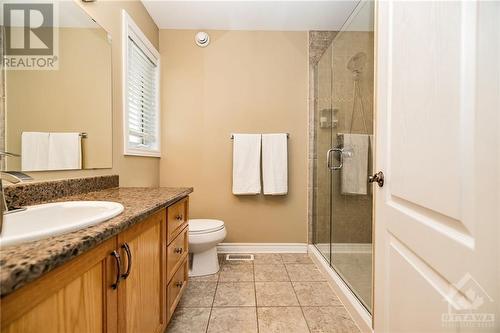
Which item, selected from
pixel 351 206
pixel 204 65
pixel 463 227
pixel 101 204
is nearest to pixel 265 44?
pixel 204 65

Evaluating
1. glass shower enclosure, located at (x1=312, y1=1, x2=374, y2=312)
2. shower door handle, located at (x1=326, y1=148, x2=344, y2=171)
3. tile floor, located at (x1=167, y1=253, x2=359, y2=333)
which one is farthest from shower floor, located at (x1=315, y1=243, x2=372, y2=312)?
shower door handle, located at (x1=326, y1=148, x2=344, y2=171)

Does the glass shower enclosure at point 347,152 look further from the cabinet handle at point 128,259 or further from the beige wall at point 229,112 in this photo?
the cabinet handle at point 128,259

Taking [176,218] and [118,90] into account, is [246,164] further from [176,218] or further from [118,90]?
[118,90]

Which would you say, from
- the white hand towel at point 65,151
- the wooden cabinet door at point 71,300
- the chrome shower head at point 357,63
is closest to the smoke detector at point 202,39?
the chrome shower head at point 357,63

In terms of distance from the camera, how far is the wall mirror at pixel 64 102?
933 mm

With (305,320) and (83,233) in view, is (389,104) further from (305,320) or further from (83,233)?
(305,320)

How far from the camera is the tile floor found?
1.34 meters

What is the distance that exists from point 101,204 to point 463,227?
1.17m

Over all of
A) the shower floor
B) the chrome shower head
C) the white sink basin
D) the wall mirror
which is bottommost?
the shower floor

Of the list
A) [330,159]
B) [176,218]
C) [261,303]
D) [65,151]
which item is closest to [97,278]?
[176,218]

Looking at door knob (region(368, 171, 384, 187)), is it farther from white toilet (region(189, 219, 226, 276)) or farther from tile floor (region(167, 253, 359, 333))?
white toilet (region(189, 219, 226, 276))

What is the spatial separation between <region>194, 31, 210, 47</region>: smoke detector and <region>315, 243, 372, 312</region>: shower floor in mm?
2262

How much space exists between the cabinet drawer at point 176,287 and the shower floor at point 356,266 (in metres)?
1.08

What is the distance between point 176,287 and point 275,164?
1.39 m
